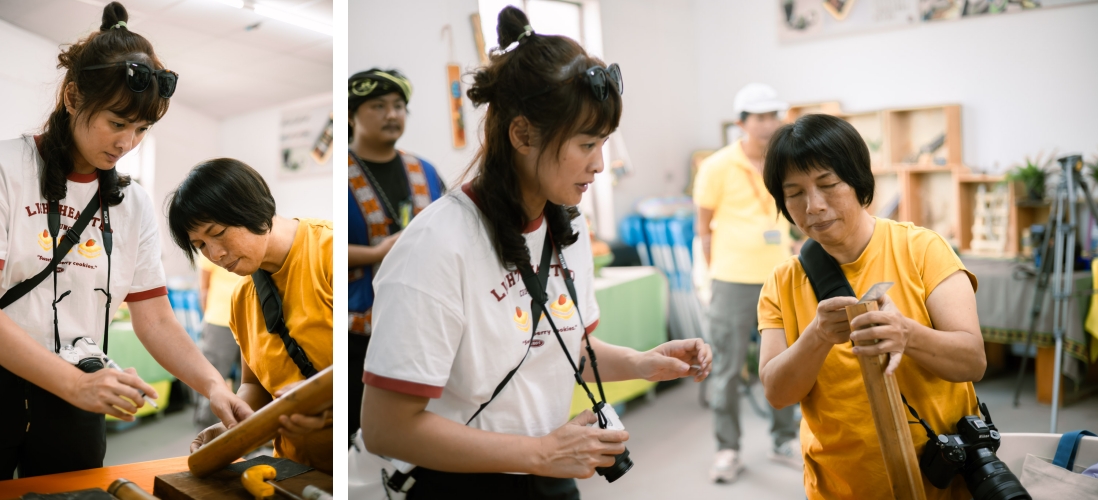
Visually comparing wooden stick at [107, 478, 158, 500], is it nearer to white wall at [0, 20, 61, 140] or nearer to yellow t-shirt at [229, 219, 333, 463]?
yellow t-shirt at [229, 219, 333, 463]

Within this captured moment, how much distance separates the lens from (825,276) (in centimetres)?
135

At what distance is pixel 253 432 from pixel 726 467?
2002 mm

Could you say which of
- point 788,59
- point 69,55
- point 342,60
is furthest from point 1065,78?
point 69,55

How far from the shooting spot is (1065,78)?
2045 millimetres

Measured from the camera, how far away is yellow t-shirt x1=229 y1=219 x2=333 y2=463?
1390 millimetres

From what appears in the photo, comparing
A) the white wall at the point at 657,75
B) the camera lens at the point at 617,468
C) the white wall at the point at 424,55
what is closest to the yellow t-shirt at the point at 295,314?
the white wall at the point at 424,55

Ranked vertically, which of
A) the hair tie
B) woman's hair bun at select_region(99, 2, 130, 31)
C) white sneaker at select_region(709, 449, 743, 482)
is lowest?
white sneaker at select_region(709, 449, 743, 482)

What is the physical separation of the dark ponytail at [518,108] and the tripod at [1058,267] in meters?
1.60

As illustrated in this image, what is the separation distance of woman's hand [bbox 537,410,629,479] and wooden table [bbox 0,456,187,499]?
705 millimetres

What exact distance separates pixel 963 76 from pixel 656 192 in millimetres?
1430

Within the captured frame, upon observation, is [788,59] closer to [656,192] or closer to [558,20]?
[558,20]

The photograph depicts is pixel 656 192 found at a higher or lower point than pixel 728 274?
higher

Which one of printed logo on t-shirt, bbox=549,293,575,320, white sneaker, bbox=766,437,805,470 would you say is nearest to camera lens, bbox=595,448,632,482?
printed logo on t-shirt, bbox=549,293,575,320

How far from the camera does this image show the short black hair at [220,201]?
128cm
